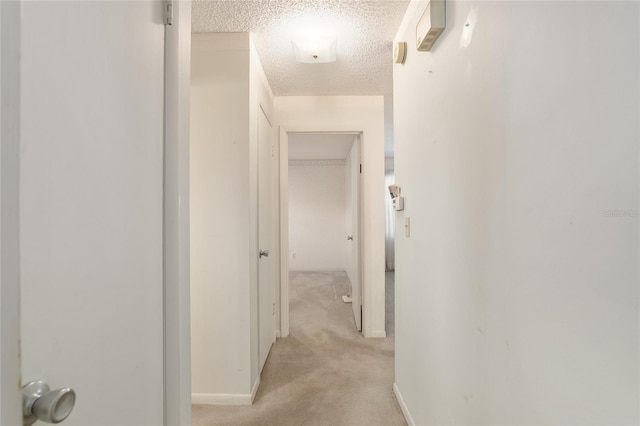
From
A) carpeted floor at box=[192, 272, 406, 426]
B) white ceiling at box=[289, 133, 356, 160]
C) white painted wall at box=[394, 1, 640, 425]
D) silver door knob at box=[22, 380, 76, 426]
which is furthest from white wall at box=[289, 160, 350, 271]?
silver door knob at box=[22, 380, 76, 426]

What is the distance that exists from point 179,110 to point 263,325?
1813 millimetres

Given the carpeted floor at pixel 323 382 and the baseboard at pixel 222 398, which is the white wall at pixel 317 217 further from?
the baseboard at pixel 222 398

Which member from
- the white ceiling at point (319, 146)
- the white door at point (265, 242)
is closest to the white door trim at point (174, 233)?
the white door at point (265, 242)

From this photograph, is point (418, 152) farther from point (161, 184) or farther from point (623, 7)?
point (161, 184)

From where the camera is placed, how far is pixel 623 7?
1.65ft

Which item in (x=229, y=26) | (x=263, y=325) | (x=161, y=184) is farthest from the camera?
(x=263, y=325)

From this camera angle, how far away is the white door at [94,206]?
1.70 ft

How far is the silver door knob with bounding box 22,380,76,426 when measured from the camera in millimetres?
491

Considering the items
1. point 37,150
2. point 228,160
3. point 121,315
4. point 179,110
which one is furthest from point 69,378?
point 228,160

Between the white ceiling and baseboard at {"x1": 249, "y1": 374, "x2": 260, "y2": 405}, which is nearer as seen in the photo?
baseboard at {"x1": 249, "y1": 374, "x2": 260, "y2": 405}

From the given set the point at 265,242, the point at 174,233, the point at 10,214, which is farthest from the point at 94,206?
the point at 265,242

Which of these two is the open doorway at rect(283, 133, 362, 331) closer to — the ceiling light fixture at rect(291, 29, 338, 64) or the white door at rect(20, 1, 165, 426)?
the ceiling light fixture at rect(291, 29, 338, 64)

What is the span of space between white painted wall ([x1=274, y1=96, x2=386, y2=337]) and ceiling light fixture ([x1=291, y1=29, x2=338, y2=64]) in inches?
34.8

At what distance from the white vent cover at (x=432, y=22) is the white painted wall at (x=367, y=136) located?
1623 mm
